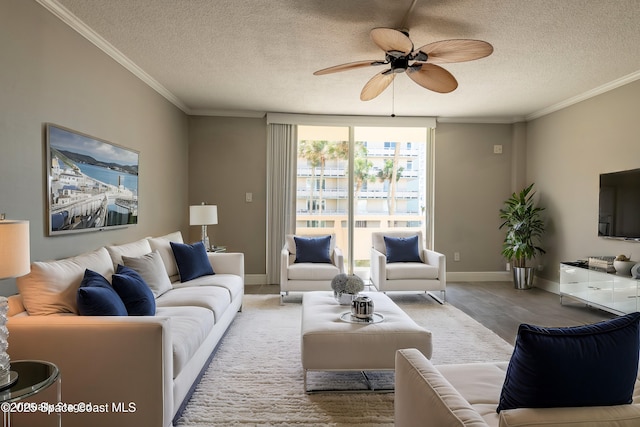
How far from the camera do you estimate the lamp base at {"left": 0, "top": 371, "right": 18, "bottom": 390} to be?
4.79ft

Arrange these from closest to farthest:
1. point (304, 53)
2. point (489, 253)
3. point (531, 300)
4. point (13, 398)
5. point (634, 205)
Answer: point (13, 398)
point (304, 53)
point (634, 205)
point (531, 300)
point (489, 253)

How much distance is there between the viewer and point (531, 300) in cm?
491

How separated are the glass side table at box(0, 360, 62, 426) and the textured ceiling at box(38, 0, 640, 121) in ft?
7.53

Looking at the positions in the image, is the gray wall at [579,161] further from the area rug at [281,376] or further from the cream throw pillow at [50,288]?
the cream throw pillow at [50,288]

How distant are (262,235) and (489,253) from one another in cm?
356

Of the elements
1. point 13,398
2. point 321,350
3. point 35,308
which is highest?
point 35,308

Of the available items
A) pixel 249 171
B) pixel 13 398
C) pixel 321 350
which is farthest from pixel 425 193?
pixel 13 398

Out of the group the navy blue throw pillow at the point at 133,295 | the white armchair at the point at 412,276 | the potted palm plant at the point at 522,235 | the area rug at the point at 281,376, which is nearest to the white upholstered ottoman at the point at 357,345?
the area rug at the point at 281,376

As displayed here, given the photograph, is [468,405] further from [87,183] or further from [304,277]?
[304,277]

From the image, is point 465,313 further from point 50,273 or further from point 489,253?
point 50,273

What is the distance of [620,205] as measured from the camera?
4.23m

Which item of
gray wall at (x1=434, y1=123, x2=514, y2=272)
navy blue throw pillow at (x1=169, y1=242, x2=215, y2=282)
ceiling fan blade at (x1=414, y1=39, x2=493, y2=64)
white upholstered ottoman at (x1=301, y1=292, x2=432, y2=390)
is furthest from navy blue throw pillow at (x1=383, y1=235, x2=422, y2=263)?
ceiling fan blade at (x1=414, y1=39, x2=493, y2=64)

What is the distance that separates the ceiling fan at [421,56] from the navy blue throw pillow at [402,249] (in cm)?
230

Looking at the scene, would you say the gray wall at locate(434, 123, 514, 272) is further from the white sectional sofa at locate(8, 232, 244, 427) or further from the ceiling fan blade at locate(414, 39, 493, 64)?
the white sectional sofa at locate(8, 232, 244, 427)
